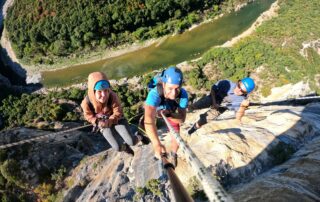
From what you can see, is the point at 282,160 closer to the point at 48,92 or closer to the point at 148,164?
the point at 148,164

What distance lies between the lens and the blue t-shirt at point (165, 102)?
6.73 m

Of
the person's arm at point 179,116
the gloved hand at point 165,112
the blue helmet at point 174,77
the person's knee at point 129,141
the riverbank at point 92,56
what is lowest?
the person's knee at point 129,141

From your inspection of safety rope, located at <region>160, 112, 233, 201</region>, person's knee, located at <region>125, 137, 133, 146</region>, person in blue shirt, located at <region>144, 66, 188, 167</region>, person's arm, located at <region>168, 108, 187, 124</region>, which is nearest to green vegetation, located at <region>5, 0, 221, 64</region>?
person's knee, located at <region>125, 137, 133, 146</region>

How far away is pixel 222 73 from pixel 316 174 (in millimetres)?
25421

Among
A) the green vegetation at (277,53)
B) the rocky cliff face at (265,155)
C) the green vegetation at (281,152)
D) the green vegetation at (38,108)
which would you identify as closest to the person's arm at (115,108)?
the rocky cliff face at (265,155)

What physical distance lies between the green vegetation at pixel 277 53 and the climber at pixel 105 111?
22.5m

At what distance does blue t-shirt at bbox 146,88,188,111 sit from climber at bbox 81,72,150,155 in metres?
1.18

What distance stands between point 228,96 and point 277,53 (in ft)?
80.8

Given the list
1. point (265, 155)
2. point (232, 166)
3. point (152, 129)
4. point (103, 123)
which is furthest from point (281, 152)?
point (152, 129)

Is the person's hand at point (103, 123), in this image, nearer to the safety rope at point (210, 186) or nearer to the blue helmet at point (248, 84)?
the blue helmet at point (248, 84)

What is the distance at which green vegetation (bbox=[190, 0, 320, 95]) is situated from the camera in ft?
99.9

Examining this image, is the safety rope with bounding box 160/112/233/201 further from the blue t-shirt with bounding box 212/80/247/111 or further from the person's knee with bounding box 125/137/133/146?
the blue t-shirt with bounding box 212/80/247/111

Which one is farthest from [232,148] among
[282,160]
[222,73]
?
[222,73]

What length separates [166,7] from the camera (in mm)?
40781
